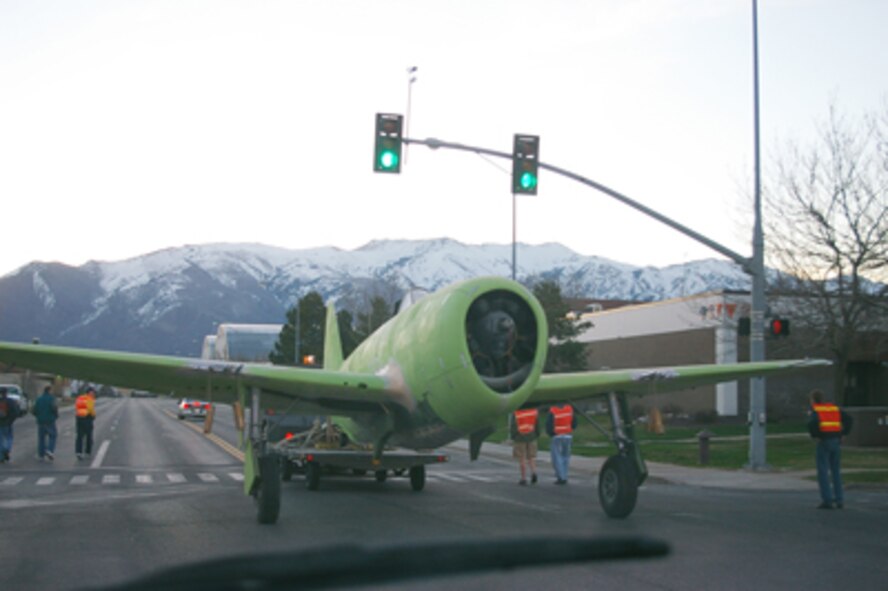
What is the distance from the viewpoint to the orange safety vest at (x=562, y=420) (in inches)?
736

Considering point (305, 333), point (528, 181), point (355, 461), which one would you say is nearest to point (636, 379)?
point (355, 461)

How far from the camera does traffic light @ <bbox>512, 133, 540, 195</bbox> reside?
19.6 metres

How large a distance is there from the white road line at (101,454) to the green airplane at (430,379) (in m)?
8.66

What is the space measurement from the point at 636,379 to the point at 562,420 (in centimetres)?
522

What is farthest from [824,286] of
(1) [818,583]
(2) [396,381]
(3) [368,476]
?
(1) [818,583]

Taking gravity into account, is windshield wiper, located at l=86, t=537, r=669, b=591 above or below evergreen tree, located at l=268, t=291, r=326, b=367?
below

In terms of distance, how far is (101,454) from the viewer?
2603 centimetres

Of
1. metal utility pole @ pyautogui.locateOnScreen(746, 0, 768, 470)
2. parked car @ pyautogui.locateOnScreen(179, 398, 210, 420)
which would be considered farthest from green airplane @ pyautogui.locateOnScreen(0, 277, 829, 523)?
parked car @ pyautogui.locateOnScreen(179, 398, 210, 420)

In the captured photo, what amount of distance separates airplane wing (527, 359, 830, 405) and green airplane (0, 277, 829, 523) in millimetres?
19

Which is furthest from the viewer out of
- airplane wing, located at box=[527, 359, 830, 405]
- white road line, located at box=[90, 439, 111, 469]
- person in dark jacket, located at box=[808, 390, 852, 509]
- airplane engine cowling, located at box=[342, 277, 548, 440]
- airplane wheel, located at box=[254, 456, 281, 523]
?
white road line, located at box=[90, 439, 111, 469]

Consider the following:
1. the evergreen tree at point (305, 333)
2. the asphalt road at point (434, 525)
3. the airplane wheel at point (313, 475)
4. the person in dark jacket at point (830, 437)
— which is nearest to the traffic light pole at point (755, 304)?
the asphalt road at point (434, 525)

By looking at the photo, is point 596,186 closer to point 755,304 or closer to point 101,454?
point 755,304

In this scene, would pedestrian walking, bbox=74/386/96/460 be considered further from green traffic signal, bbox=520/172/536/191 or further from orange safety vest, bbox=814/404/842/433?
orange safety vest, bbox=814/404/842/433

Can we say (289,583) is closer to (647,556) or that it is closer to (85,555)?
(647,556)
